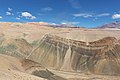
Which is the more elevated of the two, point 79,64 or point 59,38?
point 59,38

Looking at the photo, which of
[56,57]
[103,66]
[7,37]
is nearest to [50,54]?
[56,57]

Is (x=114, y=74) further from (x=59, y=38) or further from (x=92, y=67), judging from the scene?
(x=59, y=38)

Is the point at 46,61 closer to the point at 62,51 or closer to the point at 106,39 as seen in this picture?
the point at 62,51

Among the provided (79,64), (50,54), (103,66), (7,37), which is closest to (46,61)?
(50,54)

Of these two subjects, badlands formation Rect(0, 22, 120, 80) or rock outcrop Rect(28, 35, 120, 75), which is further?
rock outcrop Rect(28, 35, 120, 75)

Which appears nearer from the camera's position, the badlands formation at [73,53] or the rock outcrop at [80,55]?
the badlands formation at [73,53]

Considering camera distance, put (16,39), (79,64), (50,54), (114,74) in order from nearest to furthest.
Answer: (114,74), (79,64), (50,54), (16,39)

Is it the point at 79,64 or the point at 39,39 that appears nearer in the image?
the point at 79,64

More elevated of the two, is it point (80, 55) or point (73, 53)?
point (73, 53)

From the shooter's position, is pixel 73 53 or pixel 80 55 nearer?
pixel 80 55

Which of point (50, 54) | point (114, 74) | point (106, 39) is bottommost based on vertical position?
point (114, 74)

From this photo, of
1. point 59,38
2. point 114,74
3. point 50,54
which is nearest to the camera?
point 114,74
